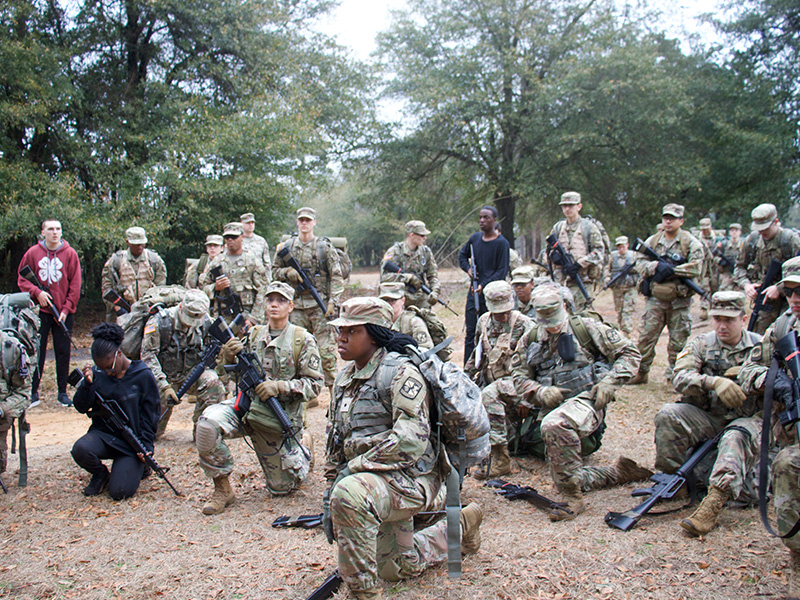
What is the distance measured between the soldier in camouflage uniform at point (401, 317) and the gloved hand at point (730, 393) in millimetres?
2886

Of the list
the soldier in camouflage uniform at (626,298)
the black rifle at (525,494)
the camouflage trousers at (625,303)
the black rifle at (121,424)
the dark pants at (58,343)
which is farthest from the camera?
the camouflage trousers at (625,303)

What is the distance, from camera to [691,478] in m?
4.38

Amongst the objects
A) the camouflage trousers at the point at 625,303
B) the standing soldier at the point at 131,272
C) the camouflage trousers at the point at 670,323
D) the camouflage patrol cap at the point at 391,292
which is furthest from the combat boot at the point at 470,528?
the camouflage trousers at the point at 625,303

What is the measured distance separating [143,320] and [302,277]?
2097 millimetres

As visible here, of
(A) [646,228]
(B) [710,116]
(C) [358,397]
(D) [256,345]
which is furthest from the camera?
(A) [646,228]

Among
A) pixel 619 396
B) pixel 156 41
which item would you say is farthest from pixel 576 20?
pixel 619 396

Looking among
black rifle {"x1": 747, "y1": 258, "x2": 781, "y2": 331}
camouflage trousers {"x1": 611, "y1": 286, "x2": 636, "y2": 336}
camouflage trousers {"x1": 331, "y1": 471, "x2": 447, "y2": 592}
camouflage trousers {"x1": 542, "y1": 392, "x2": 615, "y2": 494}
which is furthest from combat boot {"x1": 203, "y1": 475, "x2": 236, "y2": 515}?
camouflage trousers {"x1": 611, "y1": 286, "x2": 636, "y2": 336}

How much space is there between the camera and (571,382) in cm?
509

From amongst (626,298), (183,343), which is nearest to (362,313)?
(183,343)

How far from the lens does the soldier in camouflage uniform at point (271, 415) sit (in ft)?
15.9

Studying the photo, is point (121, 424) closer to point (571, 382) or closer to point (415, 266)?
point (571, 382)

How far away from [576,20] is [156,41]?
12.9 meters

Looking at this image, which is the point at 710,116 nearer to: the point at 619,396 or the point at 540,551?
the point at 619,396

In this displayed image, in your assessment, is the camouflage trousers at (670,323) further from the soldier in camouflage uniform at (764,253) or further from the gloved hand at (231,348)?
the gloved hand at (231,348)
